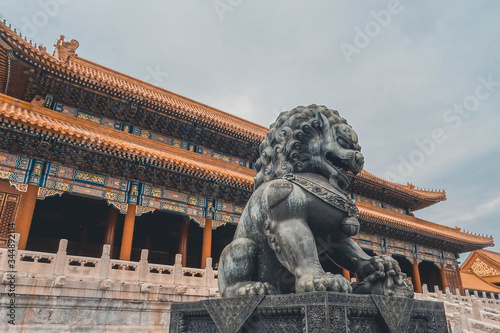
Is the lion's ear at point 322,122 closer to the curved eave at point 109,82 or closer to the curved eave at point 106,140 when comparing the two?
the curved eave at point 106,140

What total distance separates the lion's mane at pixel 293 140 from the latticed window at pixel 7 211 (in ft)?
28.7

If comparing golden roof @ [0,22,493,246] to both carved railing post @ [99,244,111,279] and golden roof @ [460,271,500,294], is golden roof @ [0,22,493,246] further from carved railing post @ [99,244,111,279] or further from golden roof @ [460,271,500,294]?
golden roof @ [460,271,500,294]

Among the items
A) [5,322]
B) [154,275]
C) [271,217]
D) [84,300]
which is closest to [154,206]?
[154,275]

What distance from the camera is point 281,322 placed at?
6.82 feet

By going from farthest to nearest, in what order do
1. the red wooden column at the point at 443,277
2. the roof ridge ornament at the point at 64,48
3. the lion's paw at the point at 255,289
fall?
the red wooden column at the point at 443,277, the roof ridge ornament at the point at 64,48, the lion's paw at the point at 255,289

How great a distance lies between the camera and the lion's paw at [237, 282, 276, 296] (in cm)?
239

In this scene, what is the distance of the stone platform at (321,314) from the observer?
74.0 inches

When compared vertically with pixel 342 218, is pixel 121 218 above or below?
above

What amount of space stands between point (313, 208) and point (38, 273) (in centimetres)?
681

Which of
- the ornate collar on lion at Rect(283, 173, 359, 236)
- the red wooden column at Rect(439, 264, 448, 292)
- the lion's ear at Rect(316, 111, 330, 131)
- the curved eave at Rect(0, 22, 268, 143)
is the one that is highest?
the curved eave at Rect(0, 22, 268, 143)

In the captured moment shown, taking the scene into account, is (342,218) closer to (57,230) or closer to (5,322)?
(5,322)

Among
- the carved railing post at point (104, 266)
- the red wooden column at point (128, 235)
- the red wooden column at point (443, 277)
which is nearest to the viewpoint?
A: the carved railing post at point (104, 266)

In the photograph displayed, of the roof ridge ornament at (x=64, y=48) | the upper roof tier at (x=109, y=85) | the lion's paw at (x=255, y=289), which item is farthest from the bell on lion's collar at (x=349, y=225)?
the roof ridge ornament at (x=64, y=48)

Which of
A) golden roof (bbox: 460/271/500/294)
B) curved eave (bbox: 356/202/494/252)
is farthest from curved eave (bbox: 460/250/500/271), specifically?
curved eave (bbox: 356/202/494/252)
